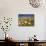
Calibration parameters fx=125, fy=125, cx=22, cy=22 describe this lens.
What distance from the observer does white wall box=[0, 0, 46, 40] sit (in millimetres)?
5020

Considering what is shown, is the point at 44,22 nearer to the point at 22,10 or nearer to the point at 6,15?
the point at 22,10

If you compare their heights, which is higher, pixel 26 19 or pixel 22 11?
pixel 22 11

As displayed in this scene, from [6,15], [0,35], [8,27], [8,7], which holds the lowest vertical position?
[0,35]

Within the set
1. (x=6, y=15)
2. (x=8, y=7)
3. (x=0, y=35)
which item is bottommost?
(x=0, y=35)

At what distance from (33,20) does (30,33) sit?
0.54 meters

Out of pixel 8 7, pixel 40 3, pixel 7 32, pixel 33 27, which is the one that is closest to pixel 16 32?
pixel 7 32

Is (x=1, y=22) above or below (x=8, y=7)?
Answer: below

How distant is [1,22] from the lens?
504cm

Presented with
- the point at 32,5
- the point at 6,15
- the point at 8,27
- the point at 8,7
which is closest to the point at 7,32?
the point at 8,27

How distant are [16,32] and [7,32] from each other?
359 millimetres

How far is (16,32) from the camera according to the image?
502 centimetres

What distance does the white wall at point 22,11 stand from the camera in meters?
5.02

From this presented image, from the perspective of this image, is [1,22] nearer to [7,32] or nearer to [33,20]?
[7,32]

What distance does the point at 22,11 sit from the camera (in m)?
5.09
